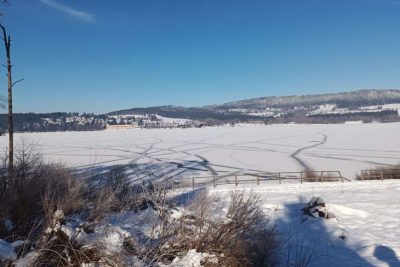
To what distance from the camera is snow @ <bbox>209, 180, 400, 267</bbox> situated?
8688 mm

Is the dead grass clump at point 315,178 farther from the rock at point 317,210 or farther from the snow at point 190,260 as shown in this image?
the snow at point 190,260

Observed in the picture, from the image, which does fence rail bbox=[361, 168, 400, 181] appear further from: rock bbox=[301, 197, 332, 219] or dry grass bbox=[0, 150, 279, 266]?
dry grass bbox=[0, 150, 279, 266]

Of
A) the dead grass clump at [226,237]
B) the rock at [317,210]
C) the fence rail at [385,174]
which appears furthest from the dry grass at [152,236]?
the fence rail at [385,174]

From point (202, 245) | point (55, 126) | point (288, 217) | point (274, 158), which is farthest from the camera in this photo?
point (55, 126)

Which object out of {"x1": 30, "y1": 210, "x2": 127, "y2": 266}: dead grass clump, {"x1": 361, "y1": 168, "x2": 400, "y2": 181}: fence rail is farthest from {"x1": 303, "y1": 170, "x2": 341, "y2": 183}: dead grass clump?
{"x1": 30, "y1": 210, "x2": 127, "y2": 266}: dead grass clump

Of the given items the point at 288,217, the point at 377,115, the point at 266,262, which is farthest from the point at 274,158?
the point at 377,115

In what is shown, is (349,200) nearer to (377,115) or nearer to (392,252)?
(392,252)

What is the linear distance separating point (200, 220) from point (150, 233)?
70 cm

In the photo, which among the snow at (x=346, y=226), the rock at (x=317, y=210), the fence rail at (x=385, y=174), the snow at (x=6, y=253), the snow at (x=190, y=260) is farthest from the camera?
the fence rail at (x=385, y=174)

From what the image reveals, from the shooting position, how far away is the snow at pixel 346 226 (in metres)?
8.69

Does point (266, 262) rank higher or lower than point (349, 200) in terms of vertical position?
higher

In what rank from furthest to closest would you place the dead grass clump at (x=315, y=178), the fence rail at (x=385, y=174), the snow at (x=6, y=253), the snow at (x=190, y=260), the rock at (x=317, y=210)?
the dead grass clump at (x=315, y=178)
the fence rail at (x=385, y=174)
the rock at (x=317, y=210)
the snow at (x=190, y=260)
the snow at (x=6, y=253)

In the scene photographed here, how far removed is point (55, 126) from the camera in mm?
164875

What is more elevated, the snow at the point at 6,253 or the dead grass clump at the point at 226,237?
the snow at the point at 6,253
